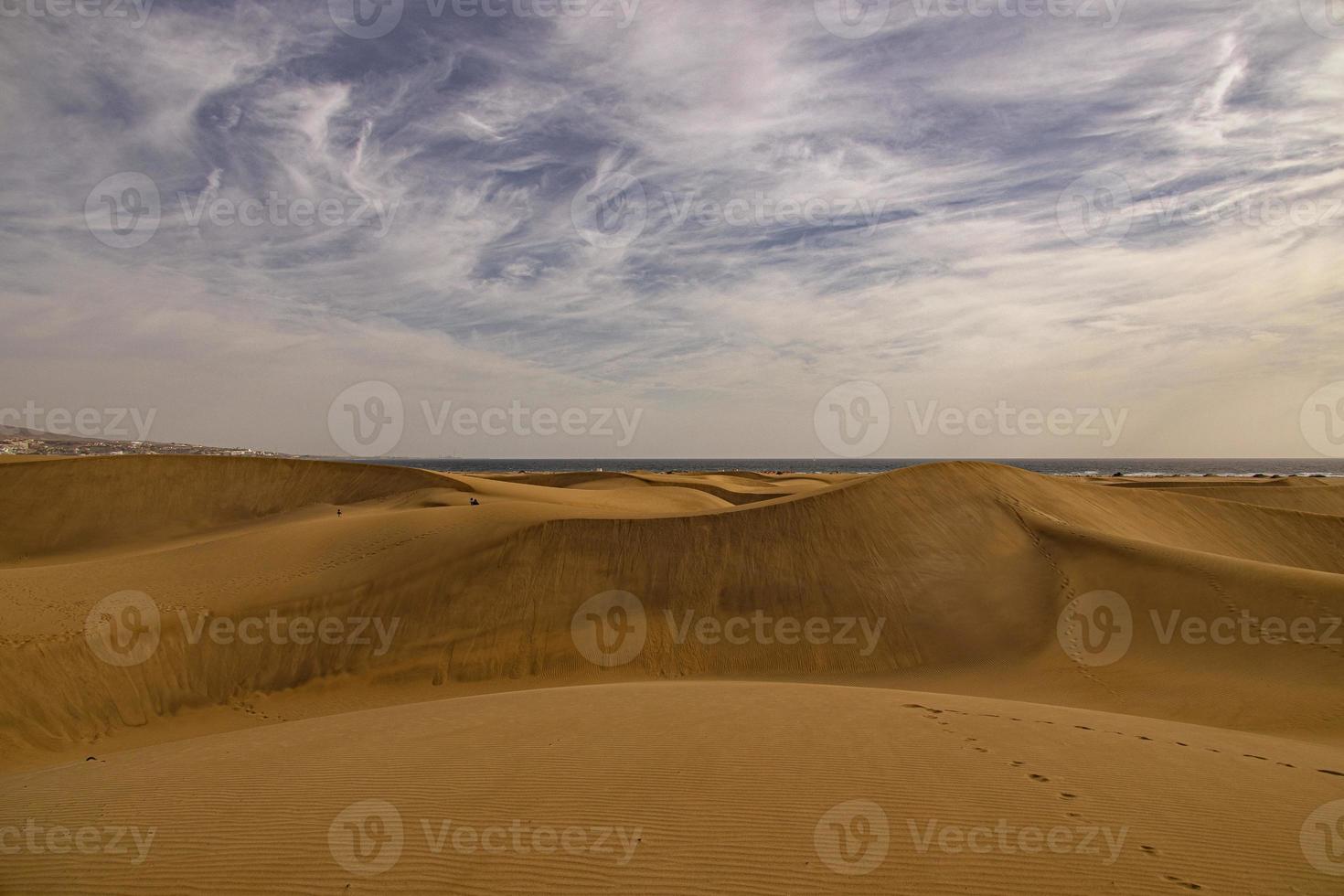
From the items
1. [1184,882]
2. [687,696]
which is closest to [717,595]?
[687,696]

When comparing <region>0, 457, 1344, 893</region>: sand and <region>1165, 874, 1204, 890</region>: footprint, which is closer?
<region>1165, 874, 1204, 890</region>: footprint

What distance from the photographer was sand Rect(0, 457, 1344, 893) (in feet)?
16.1

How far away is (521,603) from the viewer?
17.0m

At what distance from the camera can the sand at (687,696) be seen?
4.89 meters

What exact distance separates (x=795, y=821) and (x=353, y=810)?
3.74 m

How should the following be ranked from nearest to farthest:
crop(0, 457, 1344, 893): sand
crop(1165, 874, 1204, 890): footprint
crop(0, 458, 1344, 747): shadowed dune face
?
A: 1. crop(1165, 874, 1204, 890): footprint
2. crop(0, 457, 1344, 893): sand
3. crop(0, 458, 1344, 747): shadowed dune face

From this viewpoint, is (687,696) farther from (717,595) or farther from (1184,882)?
(717,595)

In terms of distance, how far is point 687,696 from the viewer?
982 centimetres

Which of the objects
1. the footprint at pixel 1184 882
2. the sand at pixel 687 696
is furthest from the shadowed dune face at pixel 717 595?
the footprint at pixel 1184 882

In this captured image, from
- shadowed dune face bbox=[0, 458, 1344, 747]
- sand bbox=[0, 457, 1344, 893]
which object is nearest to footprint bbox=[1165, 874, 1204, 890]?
sand bbox=[0, 457, 1344, 893]

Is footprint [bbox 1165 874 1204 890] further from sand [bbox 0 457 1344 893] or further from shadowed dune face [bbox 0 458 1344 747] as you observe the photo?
shadowed dune face [bbox 0 458 1344 747]

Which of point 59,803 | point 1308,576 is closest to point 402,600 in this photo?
point 59,803

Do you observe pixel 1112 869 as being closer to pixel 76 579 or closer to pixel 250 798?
pixel 250 798

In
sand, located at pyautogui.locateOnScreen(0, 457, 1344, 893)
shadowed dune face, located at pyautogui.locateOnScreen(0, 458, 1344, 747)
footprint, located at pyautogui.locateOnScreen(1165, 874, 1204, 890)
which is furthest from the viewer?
shadowed dune face, located at pyautogui.locateOnScreen(0, 458, 1344, 747)
